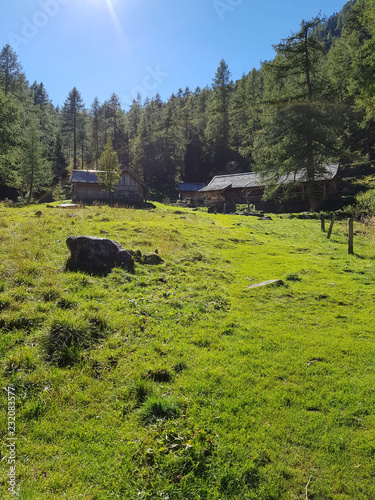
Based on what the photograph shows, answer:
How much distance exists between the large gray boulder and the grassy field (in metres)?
0.44

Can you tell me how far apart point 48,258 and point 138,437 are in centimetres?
672

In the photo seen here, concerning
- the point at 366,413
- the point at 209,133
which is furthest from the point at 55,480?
the point at 209,133

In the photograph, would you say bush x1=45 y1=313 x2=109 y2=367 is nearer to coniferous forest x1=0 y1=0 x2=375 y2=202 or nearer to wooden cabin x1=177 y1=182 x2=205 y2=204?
coniferous forest x1=0 y1=0 x2=375 y2=202

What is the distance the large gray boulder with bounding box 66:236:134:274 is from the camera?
859 cm

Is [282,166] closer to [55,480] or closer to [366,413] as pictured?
[366,413]

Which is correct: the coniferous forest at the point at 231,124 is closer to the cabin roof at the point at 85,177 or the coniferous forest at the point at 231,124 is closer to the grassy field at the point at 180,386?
the cabin roof at the point at 85,177

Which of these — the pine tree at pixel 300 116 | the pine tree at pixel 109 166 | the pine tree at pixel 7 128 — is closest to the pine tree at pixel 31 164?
the pine tree at pixel 7 128

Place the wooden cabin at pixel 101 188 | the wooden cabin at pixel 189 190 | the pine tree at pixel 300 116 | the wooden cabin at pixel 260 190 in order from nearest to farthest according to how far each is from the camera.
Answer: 1. the pine tree at pixel 300 116
2. the wooden cabin at pixel 260 190
3. the wooden cabin at pixel 101 188
4. the wooden cabin at pixel 189 190

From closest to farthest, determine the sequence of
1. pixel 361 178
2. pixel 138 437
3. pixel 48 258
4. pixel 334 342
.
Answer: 1. pixel 138 437
2. pixel 334 342
3. pixel 48 258
4. pixel 361 178

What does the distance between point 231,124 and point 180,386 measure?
211 feet

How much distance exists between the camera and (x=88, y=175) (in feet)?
146

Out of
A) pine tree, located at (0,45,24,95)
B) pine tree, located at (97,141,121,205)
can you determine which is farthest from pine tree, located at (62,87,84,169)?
pine tree, located at (97,141,121,205)

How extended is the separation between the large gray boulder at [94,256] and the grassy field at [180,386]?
445mm

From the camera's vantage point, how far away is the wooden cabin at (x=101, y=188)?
43.8m
